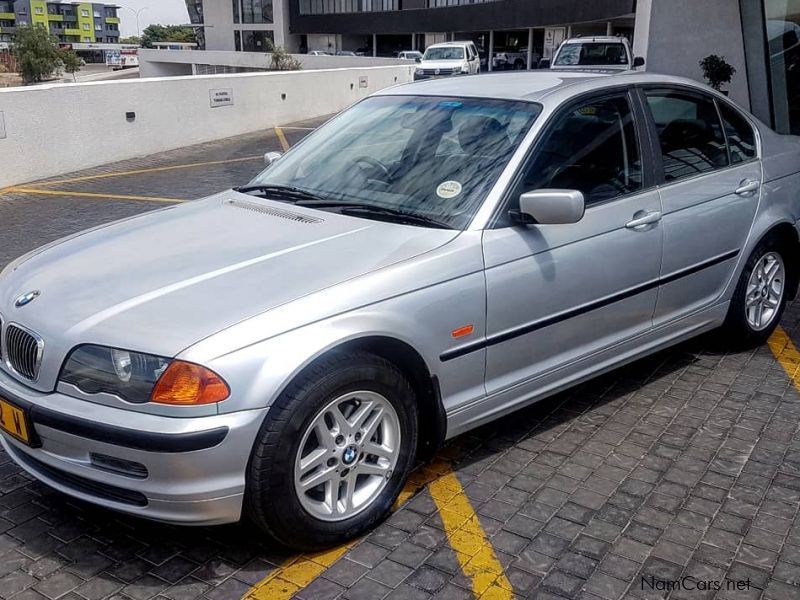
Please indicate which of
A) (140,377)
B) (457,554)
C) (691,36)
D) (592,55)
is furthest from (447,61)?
(140,377)

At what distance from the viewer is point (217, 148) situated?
14.6m

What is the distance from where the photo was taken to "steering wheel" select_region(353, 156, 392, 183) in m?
4.02

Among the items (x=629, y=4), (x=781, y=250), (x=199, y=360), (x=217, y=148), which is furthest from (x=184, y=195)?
(x=629, y=4)

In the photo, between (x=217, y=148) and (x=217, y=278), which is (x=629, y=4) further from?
(x=217, y=278)

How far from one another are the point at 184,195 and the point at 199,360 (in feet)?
25.9

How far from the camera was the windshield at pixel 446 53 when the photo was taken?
33.6 metres

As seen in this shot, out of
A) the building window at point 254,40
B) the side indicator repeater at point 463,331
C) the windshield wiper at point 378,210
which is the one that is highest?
the building window at point 254,40

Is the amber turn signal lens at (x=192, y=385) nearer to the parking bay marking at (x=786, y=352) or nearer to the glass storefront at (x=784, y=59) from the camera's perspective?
the parking bay marking at (x=786, y=352)

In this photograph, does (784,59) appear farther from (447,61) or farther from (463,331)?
(447,61)

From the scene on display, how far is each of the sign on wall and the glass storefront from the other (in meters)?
9.54

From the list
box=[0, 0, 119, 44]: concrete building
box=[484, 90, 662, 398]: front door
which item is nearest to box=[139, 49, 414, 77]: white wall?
box=[484, 90, 662, 398]: front door

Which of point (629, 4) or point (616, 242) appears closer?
point (616, 242)

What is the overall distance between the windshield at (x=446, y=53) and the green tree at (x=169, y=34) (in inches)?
3298

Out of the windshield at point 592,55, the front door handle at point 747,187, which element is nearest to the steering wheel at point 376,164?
the front door handle at point 747,187
